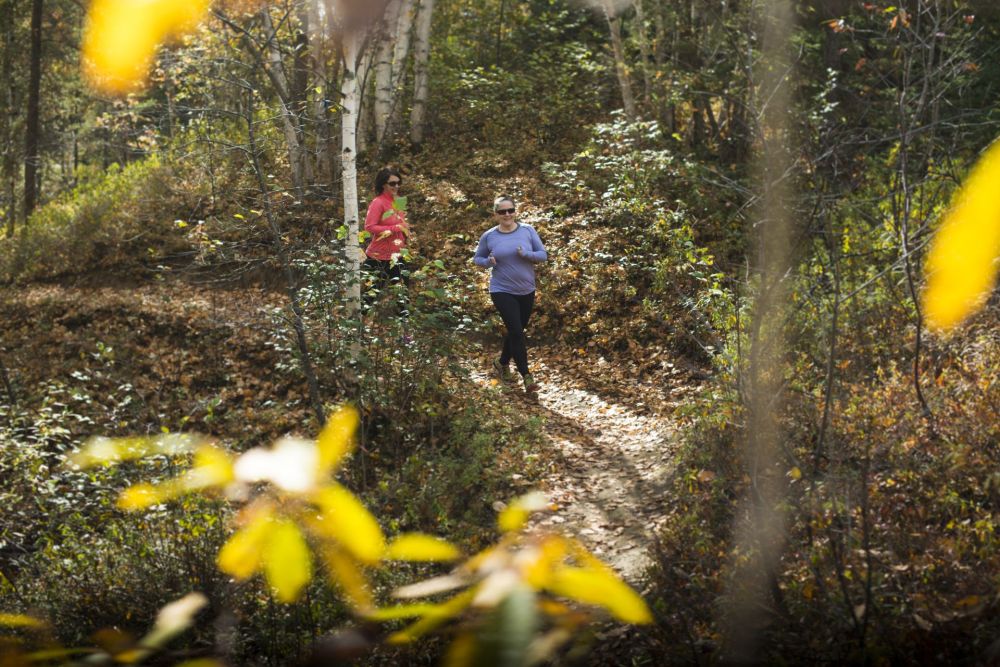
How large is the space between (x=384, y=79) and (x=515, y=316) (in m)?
10.6

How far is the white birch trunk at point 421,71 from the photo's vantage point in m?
18.1

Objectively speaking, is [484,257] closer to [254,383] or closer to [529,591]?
[254,383]

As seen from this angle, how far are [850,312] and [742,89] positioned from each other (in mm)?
7027

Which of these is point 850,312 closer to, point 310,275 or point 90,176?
point 310,275

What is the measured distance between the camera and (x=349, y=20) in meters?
1.41

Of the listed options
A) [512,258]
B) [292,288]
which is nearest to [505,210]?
[512,258]

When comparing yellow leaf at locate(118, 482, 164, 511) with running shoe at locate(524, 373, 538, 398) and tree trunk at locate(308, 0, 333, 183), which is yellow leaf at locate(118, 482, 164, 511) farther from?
running shoe at locate(524, 373, 538, 398)

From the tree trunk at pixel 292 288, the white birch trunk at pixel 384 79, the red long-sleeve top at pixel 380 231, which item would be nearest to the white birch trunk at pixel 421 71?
the white birch trunk at pixel 384 79

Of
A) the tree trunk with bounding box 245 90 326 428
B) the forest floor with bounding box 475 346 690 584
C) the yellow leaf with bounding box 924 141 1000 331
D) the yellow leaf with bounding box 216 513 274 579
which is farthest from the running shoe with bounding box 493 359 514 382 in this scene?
the yellow leaf with bounding box 216 513 274 579

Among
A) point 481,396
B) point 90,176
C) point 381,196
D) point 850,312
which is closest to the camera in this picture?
point 850,312

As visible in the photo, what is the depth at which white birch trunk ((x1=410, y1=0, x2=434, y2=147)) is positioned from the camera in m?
18.1

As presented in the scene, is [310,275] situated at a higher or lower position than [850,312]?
higher

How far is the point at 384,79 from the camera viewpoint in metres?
17.8

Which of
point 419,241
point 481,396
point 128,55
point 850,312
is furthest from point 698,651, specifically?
point 128,55
